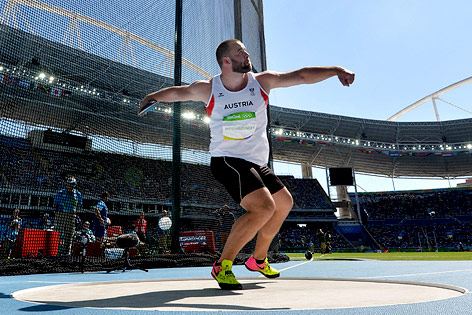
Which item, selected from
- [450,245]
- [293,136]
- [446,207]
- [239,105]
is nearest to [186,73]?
[239,105]

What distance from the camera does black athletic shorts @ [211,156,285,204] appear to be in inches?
84.2

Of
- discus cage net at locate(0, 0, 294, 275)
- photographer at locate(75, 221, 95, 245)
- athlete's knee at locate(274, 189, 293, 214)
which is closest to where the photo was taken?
athlete's knee at locate(274, 189, 293, 214)

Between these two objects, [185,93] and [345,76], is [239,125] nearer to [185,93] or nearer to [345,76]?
[185,93]

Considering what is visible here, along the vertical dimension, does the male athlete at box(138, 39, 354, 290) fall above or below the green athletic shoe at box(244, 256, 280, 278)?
above

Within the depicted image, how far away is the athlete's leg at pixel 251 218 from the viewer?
6.94 ft

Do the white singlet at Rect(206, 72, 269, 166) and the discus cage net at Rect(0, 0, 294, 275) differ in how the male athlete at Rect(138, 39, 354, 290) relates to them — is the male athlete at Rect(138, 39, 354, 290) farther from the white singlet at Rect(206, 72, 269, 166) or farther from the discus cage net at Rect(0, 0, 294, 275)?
the discus cage net at Rect(0, 0, 294, 275)

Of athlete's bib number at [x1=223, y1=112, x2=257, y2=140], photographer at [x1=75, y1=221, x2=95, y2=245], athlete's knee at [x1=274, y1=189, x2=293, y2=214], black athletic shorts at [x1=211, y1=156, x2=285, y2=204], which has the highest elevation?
athlete's bib number at [x1=223, y1=112, x2=257, y2=140]

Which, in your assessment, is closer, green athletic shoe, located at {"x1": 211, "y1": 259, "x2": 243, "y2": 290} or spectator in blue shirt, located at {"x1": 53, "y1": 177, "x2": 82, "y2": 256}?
green athletic shoe, located at {"x1": 211, "y1": 259, "x2": 243, "y2": 290}

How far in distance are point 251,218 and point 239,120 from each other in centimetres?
63

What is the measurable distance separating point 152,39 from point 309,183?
93.2 ft

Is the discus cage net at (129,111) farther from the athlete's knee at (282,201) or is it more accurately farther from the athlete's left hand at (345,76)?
the athlete's left hand at (345,76)

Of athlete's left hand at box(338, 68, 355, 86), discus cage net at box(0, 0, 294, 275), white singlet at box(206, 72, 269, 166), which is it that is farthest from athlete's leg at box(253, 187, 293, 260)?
discus cage net at box(0, 0, 294, 275)

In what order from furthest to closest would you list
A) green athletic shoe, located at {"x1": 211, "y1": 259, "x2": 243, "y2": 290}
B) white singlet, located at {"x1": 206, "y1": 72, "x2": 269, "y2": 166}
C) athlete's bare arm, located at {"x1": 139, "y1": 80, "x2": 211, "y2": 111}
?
1. athlete's bare arm, located at {"x1": 139, "y1": 80, "x2": 211, "y2": 111}
2. white singlet, located at {"x1": 206, "y1": 72, "x2": 269, "y2": 166}
3. green athletic shoe, located at {"x1": 211, "y1": 259, "x2": 243, "y2": 290}

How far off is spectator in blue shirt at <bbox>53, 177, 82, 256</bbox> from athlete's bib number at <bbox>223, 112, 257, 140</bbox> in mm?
3746
